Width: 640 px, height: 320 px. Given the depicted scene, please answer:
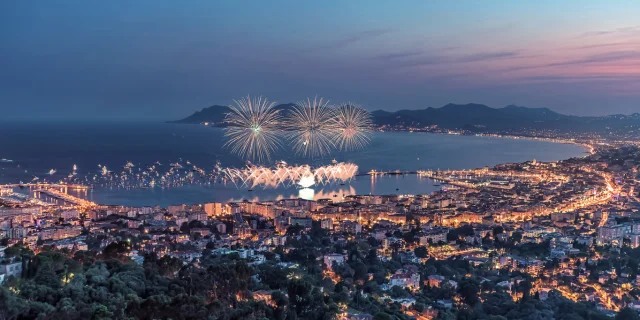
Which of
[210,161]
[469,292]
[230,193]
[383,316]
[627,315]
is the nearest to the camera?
[383,316]

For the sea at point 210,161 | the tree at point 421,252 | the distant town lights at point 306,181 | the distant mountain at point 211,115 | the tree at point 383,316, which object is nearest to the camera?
the tree at point 383,316

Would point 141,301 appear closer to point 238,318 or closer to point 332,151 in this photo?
point 238,318

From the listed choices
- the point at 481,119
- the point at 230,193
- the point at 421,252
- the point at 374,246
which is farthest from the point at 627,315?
the point at 481,119

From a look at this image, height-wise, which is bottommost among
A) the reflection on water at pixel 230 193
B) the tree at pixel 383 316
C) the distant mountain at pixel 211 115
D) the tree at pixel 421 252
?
the reflection on water at pixel 230 193

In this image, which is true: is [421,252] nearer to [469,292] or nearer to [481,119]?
[469,292]

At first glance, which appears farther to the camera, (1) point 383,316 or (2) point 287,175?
(2) point 287,175

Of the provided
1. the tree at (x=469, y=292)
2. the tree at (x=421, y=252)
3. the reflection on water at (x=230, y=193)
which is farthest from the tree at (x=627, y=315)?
the reflection on water at (x=230, y=193)

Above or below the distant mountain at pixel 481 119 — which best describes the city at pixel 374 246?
below

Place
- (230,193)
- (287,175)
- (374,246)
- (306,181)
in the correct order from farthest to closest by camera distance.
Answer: (287,175) < (306,181) < (230,193) < (374,246)

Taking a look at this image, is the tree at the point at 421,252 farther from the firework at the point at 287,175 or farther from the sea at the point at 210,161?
the firework at the point at 287,175
